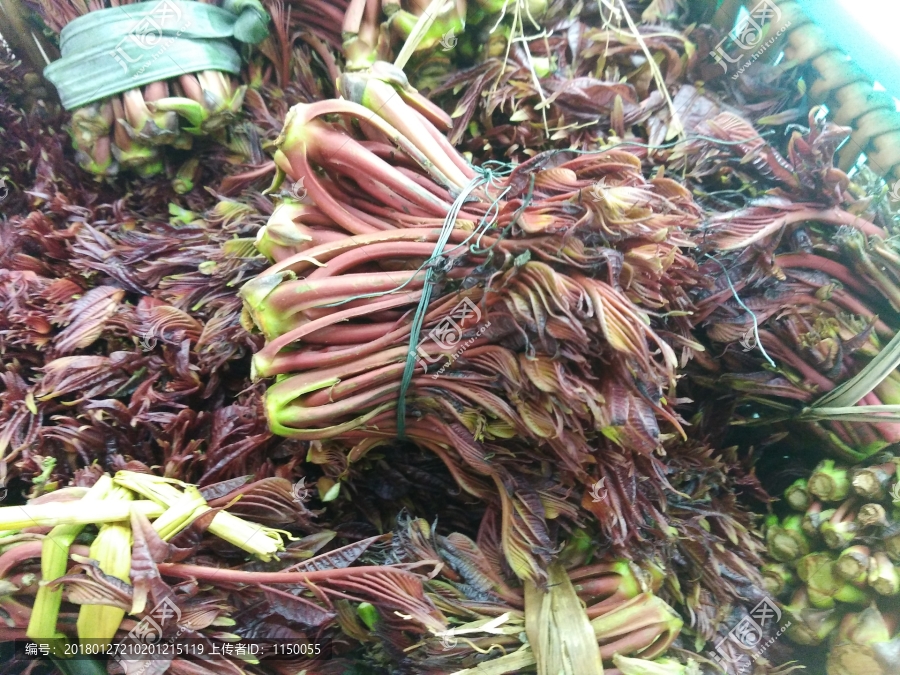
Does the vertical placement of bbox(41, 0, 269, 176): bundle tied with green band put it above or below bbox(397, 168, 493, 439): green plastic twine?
above

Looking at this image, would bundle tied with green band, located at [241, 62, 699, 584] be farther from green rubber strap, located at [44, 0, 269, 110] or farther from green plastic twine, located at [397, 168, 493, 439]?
green rubber strap, located at [44, 0, 269, 110]

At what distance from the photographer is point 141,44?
1.07 metres

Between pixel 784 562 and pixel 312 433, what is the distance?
0.89 metres

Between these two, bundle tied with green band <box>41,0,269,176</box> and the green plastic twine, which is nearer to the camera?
the green plastic twine

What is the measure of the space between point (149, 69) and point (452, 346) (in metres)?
0.87

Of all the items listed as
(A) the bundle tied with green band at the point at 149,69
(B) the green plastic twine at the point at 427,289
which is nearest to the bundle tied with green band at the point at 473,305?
(B) the green plastic twine at the point at 427,289

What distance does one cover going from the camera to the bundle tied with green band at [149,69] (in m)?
1.06

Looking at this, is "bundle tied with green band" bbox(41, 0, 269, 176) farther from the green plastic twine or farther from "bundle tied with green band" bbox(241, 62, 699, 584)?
the green plastic twine

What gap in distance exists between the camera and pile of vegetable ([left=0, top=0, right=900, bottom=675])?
0.72 meters

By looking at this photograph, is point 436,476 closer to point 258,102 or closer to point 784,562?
point 784,562

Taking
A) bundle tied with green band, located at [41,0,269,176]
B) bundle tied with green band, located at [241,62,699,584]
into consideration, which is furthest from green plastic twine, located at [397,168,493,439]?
bundle tied with green band, located at [41,0,269,176]

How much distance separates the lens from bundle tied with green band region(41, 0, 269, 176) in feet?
3.49

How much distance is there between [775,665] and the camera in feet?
3.21

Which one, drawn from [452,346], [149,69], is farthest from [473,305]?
[149,69]
